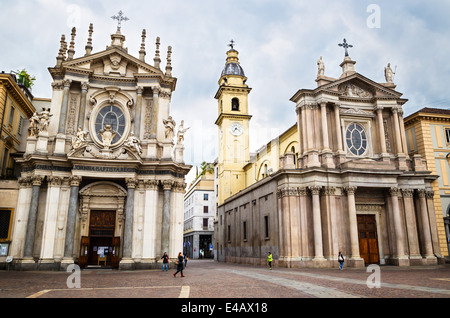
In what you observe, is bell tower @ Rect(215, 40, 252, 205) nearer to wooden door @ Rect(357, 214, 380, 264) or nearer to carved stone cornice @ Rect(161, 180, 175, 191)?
wooden door @ Rect(357, 214, 380, 264)

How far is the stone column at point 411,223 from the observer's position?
30953 mm

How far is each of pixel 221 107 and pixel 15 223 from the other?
33.6 m

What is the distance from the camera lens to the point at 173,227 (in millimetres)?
28156

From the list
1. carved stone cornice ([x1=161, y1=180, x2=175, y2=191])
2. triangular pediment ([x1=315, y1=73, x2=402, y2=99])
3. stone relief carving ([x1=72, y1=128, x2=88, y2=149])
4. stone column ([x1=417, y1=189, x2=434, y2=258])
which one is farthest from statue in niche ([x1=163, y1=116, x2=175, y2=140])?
stone column ([x1=417, y1=189, x2=434, y2=258])

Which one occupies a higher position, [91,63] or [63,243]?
[91,63]

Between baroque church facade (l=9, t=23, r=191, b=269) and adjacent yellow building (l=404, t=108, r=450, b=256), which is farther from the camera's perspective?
adjacent yellow building (l=404, t=108, r=450, b=256)

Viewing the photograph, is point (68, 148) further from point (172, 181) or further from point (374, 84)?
point (374, 84)

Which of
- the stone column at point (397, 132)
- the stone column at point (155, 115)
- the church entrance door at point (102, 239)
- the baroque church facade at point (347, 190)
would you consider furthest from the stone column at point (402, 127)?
the church entrance door at point (102, 239)

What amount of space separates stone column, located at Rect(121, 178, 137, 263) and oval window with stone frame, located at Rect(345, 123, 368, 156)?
2087cm

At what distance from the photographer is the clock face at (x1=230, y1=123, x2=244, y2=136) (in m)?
51.7

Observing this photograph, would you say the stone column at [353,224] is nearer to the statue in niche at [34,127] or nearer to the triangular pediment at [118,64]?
the triangular pediment at [118,64]

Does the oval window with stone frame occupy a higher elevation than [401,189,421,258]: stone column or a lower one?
higher
